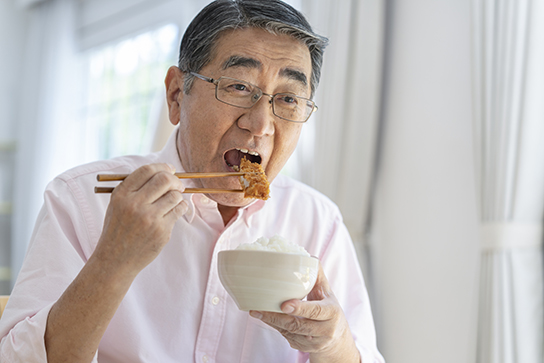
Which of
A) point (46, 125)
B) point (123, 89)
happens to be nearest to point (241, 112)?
point (123, 89)

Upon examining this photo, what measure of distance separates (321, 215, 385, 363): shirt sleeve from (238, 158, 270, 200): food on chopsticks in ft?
1.75

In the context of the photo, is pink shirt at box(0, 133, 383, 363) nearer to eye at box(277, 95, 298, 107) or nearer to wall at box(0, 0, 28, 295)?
eye at box(277, 95, 298, 107)

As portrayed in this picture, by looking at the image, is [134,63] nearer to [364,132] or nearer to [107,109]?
[107,109]

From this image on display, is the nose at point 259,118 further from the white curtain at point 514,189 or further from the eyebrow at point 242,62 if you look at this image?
the white curtain at point 514,189

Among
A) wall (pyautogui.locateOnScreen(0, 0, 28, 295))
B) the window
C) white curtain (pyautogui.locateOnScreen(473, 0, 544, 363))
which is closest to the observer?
white curtain (pyautogui.locateOnScreen(473, 0, 544, 363))

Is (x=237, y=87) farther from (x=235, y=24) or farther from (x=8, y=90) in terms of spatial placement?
(x=8, y=90)

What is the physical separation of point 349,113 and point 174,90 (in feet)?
5.46

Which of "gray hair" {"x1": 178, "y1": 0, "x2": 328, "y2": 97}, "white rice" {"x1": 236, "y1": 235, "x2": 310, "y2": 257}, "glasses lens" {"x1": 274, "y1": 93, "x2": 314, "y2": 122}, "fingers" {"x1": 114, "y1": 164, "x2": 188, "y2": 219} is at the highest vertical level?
"gray hair" {"x1": 178, "y1": 0, "x2": 328, "y2": 97}

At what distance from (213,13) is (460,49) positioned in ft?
5.43

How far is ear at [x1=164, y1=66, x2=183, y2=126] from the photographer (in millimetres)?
1673

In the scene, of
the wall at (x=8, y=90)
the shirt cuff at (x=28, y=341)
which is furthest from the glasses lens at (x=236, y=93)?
the wall at (x=8, y=90)

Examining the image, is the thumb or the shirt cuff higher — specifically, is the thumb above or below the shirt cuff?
above

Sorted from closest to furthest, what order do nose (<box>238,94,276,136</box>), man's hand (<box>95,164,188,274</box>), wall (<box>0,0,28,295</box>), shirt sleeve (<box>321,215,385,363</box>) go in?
man's hand (<box>95,164,188,274</box>), nose (<box>238,94,276,136</box>), shirt sleeve (<box>321,215,385,363</box>), wall (<box>0,0,28,295</box>)

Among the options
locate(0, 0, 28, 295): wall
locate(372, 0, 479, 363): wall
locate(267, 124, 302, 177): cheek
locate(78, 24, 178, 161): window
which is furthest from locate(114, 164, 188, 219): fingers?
locate(0, 0, 28, 295): wall
